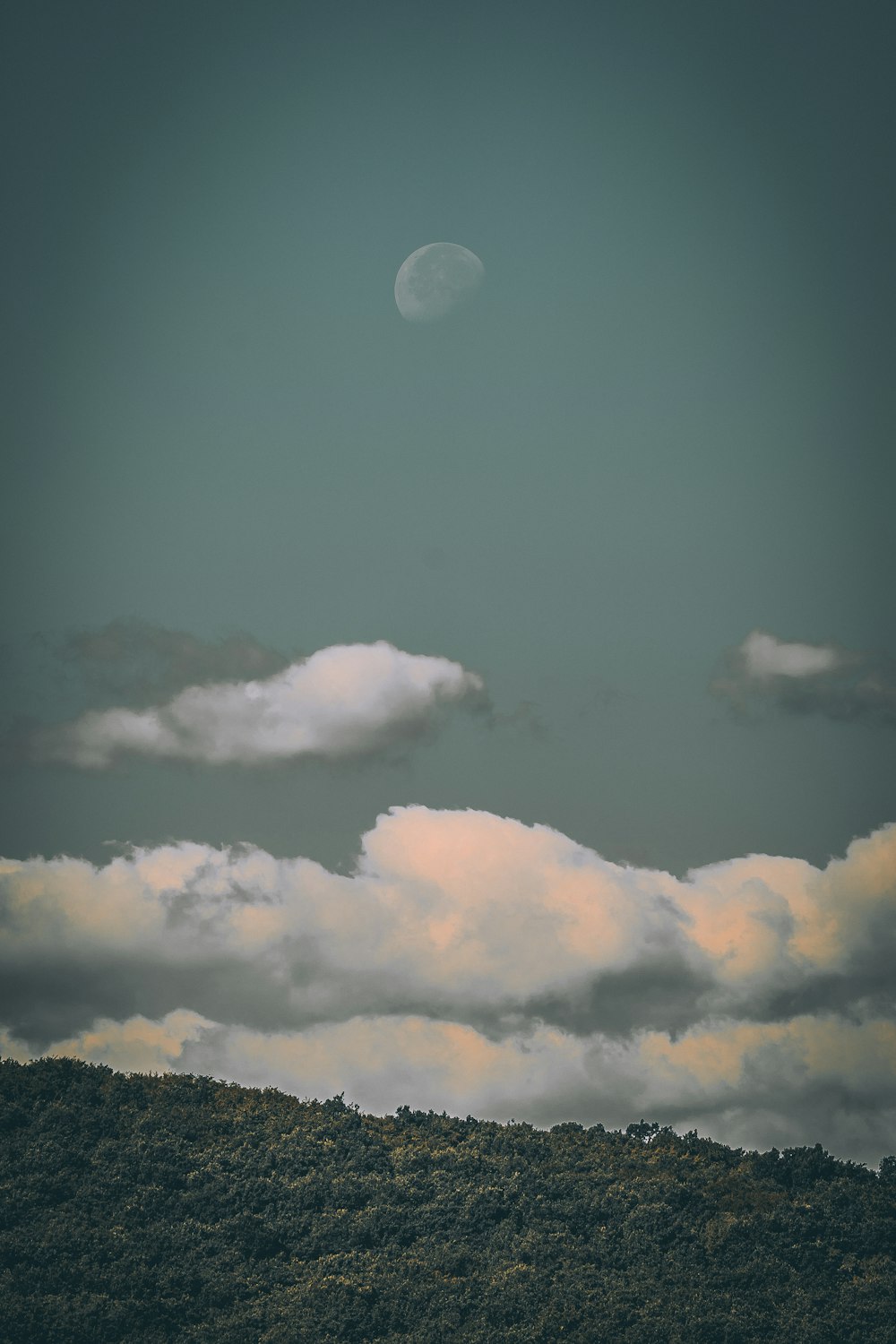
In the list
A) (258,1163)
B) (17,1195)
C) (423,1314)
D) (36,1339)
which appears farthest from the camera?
(258,1163)

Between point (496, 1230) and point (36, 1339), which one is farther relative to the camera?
point (496, 1230)

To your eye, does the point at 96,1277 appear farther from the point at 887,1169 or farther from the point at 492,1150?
the point at 887,1169

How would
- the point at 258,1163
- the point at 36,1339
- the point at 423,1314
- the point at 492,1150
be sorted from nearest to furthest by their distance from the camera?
the point at 36,1339 → the point at 423,1314 → the point at 258,1163 → the point at 492,1150

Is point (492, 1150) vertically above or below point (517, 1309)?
above

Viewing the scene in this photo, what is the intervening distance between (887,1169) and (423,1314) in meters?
29.7

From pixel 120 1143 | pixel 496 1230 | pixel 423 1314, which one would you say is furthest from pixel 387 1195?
pixel 120 1143

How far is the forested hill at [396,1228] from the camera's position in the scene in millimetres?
57969

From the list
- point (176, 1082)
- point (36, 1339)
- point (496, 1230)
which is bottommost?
point (36, 1339)

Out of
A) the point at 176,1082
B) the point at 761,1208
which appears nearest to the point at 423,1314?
the point at 761,1208

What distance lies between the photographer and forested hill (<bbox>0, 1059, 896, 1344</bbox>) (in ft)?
190

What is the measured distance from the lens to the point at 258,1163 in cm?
7075

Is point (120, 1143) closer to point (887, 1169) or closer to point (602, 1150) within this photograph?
point (602, 1150)

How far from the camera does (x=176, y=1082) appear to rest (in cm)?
7844

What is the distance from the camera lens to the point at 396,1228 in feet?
218
